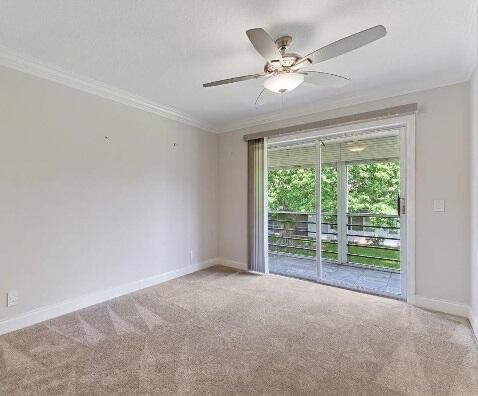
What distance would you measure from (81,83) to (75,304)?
7.38 ft

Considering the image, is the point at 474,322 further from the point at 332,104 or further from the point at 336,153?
the point at 332,104

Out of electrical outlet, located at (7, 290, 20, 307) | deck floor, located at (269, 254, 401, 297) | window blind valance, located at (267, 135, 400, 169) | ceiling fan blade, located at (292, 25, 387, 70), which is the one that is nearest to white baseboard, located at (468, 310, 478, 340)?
deck floor, located at (269, 254, 401, 297)

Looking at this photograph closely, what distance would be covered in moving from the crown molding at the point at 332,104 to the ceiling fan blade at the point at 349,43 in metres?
1.61

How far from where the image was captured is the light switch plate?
284cm

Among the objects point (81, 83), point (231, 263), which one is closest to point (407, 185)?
point (231, 263)

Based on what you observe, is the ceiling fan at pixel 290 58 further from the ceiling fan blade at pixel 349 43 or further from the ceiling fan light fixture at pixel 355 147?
the ceiling fan light fixture at pixel 355 147

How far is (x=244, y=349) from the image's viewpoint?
216 cm

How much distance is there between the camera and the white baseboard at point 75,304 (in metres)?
2.45

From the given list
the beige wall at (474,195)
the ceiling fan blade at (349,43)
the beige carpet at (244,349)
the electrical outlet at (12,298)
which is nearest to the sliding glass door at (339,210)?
the beige wall at (474,195)

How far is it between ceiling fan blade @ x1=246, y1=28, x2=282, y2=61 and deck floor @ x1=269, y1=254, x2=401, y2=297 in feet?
9.48

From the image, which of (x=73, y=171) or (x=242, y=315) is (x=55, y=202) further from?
(x=242, y=315)

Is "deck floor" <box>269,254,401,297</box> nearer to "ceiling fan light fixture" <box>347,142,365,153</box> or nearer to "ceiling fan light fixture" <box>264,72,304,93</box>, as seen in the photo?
"ceiling fan light fixture" <box>347,142,365,153</box>

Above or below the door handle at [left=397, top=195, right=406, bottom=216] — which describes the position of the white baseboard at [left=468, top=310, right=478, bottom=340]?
below

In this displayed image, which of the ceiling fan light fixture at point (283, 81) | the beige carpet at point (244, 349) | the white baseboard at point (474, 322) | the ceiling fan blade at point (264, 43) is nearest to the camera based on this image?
the ceiling fan blade at point (264, 43)
